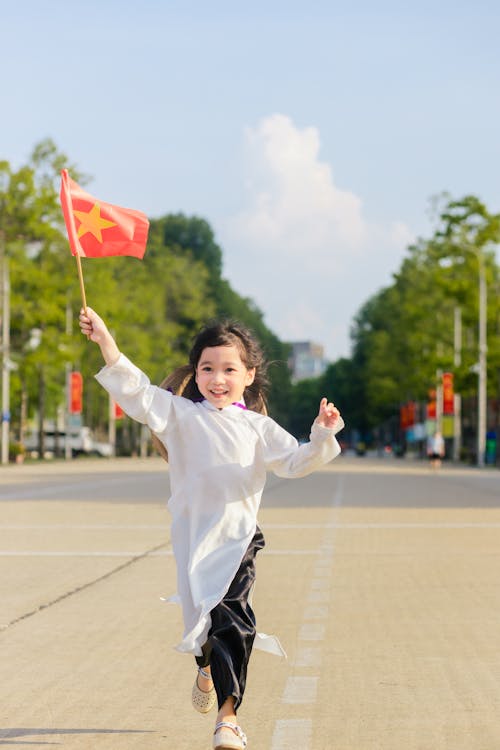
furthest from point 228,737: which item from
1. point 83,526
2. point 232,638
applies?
point 83,526

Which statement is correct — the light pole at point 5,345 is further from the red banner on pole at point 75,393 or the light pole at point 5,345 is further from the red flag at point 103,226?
the red flag at point 103,226

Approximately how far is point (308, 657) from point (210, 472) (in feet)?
9.43

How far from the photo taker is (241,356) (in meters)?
5.93

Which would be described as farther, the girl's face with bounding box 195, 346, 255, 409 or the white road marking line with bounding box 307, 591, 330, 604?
the white road marking line with bounding box 307, 591, 330, 604

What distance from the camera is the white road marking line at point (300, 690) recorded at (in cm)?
702

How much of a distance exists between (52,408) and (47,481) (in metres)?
58.3

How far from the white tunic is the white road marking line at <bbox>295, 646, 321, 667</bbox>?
2.43 metres

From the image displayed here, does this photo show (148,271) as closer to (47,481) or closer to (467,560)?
(47,481)

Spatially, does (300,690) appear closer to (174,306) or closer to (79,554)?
(79,554)

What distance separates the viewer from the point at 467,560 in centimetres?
1459

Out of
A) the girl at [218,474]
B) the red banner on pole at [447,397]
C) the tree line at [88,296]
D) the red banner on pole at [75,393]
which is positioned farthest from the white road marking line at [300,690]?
the red banner on pole at [447,397]

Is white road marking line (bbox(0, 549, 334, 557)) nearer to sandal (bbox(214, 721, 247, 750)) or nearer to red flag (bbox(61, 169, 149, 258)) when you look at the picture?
red flag (bbox(61, 169, 149, 258))

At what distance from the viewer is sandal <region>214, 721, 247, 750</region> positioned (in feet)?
17.9

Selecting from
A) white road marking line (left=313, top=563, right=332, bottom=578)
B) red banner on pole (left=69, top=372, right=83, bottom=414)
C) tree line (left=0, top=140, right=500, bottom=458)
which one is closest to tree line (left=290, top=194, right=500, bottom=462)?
tree line (left=0, top=140, right=500, bottom=458)
